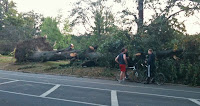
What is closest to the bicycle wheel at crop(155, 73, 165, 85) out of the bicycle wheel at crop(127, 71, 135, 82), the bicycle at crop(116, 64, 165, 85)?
the bicycle at crop(116, 64, 165, 85)

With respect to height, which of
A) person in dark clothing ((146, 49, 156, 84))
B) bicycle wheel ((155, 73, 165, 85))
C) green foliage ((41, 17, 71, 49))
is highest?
green foliage ((41, 17, 71, 49))

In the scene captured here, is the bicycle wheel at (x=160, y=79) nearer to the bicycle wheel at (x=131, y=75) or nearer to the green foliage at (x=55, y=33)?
the bicycle wheel at (x=131, y=75)

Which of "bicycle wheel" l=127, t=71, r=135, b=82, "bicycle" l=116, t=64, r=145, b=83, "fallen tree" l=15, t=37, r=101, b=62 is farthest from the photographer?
"fallen tree" l=15, t=37, r=101, b=62

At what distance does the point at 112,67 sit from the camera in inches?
618

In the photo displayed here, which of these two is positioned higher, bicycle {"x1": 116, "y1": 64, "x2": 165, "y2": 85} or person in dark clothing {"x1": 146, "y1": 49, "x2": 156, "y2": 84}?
person in dark clothing {"x1": 146, "y1": 49, "x2": 156, "y2": 84}

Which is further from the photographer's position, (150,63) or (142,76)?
(142,76)

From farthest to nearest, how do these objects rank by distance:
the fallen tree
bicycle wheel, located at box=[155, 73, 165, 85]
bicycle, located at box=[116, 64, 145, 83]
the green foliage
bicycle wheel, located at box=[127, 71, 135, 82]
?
the green foliage < the fallen tree < bicycle wheel, located at box=[127, 71, 135, 82] < bicycle, located at box=[116, 64, 145, 83] < bicycle wheel, located at box=[155, 73, 165, 85]

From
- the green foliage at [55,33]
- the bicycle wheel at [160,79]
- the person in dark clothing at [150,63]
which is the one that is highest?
the green foliage at [55,33]

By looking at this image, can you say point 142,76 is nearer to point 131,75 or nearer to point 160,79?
point 131,75

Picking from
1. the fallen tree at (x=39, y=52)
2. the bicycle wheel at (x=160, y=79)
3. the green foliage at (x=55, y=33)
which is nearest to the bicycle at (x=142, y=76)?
the bicycle wheel at (x=160, y=79)

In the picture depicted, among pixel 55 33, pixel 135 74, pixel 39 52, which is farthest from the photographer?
pixel 55 33

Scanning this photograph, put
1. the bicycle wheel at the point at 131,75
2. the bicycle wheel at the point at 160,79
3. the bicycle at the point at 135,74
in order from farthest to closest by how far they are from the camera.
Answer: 1. the bicycle wheel at the point at 131,75
2. the bicycle at the point at 135,74
3. the bicycle wheel at the point at 160,79

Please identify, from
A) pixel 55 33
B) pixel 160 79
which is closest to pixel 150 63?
pixel 160 79

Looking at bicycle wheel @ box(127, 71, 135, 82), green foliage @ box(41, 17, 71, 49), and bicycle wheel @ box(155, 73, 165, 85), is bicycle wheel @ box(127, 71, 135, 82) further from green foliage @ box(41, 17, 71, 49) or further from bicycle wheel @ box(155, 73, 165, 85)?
green foliage @ box(41, 17, 71, 49)
